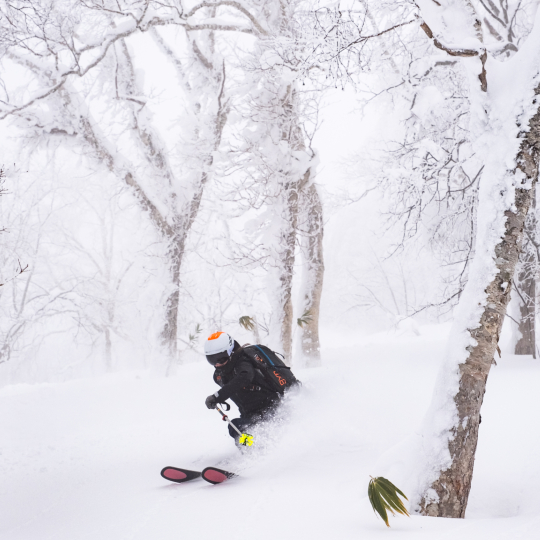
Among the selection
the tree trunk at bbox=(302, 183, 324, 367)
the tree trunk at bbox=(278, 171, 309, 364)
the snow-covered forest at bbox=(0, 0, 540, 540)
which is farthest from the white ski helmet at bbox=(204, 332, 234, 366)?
the tree trunk at bbox=(302, 183, 324, 367)

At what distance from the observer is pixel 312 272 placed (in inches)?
430

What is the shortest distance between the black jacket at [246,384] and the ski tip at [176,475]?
2.77 feet

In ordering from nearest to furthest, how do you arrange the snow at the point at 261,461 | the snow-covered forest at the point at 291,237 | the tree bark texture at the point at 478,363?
1. the snow at the point at 261,461
2. the tree bark texture at the point at 478,363
3. the snow-covered forest at the point at 291,237

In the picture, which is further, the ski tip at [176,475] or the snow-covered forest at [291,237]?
the ski tip at [176,475]

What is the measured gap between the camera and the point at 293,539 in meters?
2.59

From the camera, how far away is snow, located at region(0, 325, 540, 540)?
9.80 feet

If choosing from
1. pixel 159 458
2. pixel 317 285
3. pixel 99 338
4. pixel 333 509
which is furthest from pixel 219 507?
pixel 99 338

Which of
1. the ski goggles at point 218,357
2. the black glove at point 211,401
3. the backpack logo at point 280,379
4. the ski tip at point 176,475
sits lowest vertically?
the ski tip at point 176,475

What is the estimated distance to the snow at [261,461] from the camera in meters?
2.99

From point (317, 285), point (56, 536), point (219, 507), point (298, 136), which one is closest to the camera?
→ point (56, 536)

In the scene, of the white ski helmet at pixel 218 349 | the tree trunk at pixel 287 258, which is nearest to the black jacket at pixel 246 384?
the white ski helmet at pixel 218 349

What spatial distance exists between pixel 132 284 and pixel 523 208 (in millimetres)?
20806

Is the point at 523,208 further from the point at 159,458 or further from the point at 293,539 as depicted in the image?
the point at 159,458

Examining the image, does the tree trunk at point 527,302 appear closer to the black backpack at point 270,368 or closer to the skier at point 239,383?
the black backpack at point 270,368
